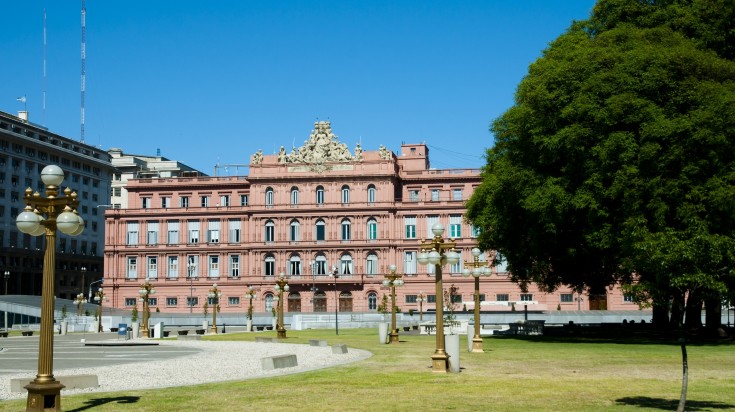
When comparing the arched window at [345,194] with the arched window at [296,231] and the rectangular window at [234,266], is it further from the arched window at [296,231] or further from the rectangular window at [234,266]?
the rectangular window at [234,266]

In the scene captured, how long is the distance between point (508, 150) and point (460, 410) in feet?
111

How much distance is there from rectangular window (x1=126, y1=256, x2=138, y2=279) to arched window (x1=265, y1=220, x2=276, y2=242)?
16.5 meters

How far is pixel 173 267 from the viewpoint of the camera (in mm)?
102750

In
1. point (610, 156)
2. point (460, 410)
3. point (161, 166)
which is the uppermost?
point (161, 166)

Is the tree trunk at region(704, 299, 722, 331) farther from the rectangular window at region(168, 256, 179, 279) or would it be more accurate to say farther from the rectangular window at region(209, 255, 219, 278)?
the rectangular window at region(168, 256, 179, 279)

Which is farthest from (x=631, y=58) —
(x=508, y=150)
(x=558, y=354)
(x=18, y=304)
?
(x=18, y=304)

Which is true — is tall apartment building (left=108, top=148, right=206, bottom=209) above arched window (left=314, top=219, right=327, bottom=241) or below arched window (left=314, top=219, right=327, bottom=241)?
above

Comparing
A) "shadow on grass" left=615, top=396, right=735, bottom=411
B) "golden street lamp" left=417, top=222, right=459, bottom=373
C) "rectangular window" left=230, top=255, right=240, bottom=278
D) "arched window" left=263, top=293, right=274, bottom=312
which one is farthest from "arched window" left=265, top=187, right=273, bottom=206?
"shadow on grass" left=615, top=396, right=735, bottom=411

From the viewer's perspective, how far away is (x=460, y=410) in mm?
16922

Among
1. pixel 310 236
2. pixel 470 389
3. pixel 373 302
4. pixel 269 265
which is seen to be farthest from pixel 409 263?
pixel 470 389

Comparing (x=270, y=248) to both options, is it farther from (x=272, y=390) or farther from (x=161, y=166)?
(x=272, y=390)

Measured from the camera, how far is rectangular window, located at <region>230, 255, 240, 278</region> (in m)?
101

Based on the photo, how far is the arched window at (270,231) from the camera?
99.8 metres

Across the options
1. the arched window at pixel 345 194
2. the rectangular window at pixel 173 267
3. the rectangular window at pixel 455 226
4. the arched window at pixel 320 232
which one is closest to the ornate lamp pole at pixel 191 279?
the rectangular window at pixel 173 267
